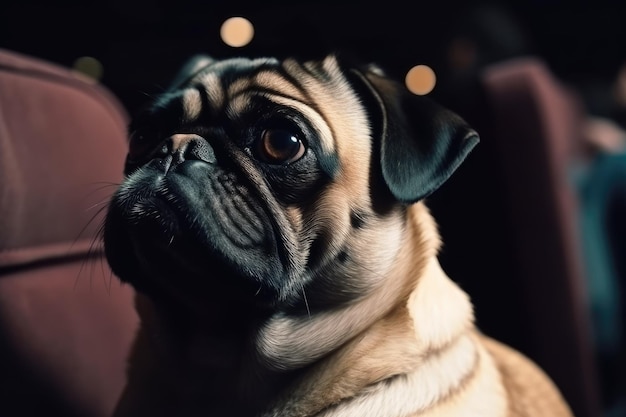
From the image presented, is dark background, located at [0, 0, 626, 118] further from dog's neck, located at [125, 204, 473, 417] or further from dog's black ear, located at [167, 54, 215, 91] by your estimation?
dog's neck, located at [125, 204, 473, 417]

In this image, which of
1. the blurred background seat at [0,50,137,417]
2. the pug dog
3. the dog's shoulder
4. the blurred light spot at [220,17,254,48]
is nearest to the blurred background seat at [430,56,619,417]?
the dog's shoulder

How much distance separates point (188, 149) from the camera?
0.62 m

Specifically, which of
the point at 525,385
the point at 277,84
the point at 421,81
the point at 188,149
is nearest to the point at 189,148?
the point at 188,149

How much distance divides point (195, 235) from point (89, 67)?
50 cm

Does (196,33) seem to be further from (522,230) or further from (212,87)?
(522,230)

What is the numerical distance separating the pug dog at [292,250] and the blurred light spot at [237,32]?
0.04 metres

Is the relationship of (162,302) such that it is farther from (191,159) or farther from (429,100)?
(429,100)

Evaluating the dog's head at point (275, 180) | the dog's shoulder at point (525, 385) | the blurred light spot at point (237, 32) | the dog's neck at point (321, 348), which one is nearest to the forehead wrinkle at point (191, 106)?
the dog's head at point (275, 180)

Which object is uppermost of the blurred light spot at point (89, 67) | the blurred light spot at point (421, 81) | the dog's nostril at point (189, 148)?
the blurred light spot at point (421, 81)

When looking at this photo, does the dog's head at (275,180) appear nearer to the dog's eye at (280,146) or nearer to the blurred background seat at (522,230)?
the dog's eye at (280,146)

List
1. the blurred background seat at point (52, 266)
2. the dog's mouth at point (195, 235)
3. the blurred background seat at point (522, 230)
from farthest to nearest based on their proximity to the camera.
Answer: the blurred background seat at point (522, 230)
the blurred background seat at point (52, 266)
the dog's mouth at point (195, 235)

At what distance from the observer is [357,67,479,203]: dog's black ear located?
2.12ft

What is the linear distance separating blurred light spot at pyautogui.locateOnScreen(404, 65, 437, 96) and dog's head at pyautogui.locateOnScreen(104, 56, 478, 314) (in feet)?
0.27

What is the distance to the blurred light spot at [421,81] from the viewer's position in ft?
2.64
